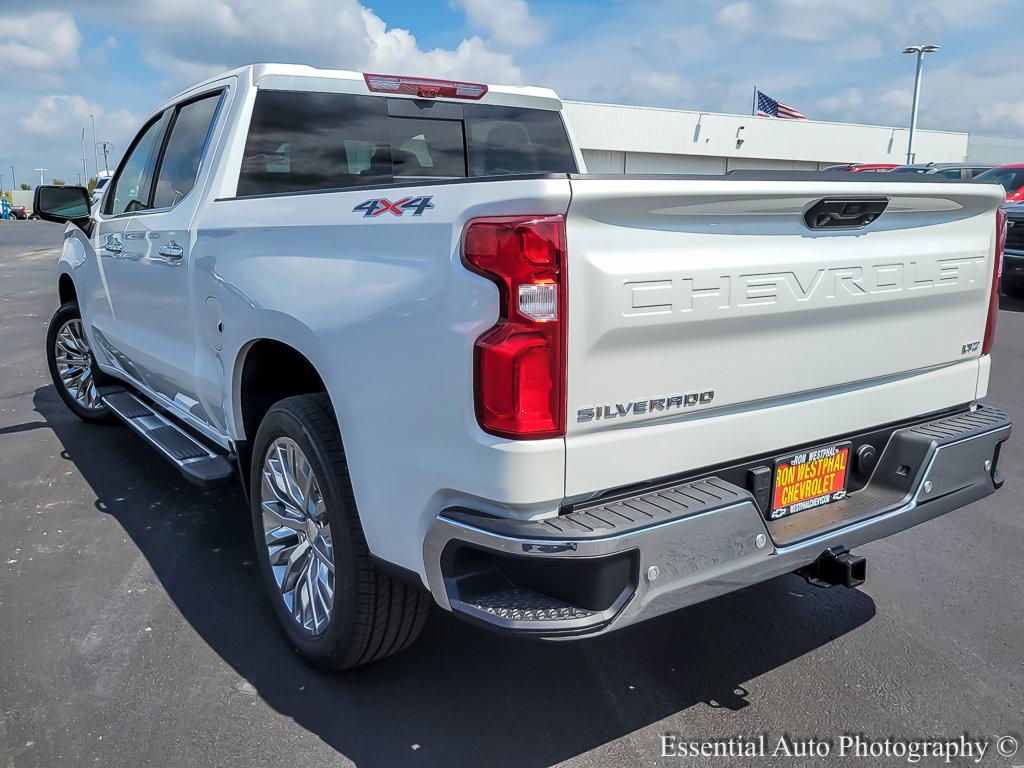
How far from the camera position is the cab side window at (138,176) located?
4672 millimetres

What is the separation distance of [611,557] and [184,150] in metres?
3.27

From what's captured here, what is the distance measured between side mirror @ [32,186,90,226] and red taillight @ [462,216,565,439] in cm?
418

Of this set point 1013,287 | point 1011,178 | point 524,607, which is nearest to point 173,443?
point 524,607

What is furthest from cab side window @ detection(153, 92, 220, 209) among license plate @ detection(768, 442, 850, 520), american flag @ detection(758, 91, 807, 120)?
american flag @ detection(758, 91, 807, 120)

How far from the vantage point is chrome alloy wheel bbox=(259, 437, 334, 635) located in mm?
2906

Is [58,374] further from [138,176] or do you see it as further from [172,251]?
[172,251]

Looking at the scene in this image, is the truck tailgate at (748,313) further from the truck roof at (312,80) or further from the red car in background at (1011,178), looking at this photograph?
the red car in background at (1011,178)

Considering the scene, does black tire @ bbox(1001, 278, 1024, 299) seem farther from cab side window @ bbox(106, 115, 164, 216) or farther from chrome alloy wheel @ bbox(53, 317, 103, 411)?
chrome alloy wheel @ bbox(53, 317, 103, 411)

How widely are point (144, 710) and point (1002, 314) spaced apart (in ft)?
38.2

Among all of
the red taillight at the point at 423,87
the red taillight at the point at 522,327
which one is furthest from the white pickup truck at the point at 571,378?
the red taillight at the point at 423,87

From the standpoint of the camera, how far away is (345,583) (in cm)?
269

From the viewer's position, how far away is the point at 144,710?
2.81 m

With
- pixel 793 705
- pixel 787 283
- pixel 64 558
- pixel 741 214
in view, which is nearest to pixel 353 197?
pixel 741 214

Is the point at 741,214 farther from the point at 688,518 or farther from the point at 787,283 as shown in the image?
the point at 688,518
